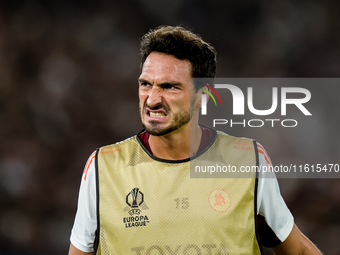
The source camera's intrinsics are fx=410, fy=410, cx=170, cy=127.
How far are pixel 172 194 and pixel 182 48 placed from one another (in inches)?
23.9

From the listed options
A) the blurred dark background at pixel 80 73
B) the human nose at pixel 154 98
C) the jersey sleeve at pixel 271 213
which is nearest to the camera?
the human nose at pixel 154 98

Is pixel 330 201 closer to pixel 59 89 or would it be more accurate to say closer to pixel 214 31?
pixel 214 31

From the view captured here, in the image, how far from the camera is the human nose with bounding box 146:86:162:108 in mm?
1596

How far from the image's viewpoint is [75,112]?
126 inches

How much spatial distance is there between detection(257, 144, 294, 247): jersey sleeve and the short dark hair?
52 cm

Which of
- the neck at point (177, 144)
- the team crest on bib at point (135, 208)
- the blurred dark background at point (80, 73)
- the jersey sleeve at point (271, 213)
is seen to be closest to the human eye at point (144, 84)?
the neck at point (177, 144)

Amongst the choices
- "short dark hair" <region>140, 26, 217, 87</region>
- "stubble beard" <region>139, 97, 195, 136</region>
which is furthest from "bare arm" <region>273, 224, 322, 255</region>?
"short dark hair" <region>140, 26, 217, 87</region>

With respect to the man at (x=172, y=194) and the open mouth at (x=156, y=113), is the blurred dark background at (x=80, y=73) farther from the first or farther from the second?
the open mouth at (x=156, y=113)

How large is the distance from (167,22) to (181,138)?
1661 mm

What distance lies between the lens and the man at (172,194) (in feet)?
5.40

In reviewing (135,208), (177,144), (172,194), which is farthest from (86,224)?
(177,144)

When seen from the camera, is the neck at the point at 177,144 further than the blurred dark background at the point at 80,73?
No

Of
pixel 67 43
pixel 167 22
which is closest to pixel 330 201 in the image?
pixel 167 22

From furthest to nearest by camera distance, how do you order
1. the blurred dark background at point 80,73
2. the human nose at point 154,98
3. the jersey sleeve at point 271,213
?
the blurred dark background at point 80,73 → the jersey sleeve at point 271,213 → the human nose at point 154,98
